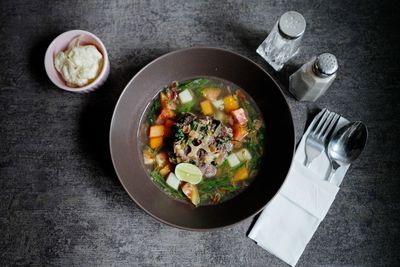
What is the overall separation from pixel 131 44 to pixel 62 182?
77cm

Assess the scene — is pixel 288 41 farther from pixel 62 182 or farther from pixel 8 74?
pixel 8 74

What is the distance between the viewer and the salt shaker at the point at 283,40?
5.72 ft

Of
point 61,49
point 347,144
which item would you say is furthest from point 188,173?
point 61,49

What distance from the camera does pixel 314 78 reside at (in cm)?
171

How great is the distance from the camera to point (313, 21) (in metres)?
1.98

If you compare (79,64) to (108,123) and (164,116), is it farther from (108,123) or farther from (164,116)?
(164,116)

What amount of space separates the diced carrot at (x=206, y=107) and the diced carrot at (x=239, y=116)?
0.39 feet

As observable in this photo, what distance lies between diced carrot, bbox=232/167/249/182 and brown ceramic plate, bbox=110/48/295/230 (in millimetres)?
53

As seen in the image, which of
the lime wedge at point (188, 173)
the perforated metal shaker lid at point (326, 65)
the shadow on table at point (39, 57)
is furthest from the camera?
the shadow on table at point (39, 57)

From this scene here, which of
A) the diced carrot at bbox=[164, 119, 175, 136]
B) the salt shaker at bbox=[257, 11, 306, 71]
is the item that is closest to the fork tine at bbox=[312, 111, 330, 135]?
the salt shaker at bbox=[257, 11, 306, 71]

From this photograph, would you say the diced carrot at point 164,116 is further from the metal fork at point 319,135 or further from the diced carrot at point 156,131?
the metal fork at point 319,135

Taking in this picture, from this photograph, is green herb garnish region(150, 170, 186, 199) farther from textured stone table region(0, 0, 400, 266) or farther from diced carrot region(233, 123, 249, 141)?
diced carrot region(233, 123, 249, 141)

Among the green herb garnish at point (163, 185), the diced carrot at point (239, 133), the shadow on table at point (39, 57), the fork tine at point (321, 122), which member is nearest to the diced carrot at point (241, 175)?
the diced carrot at point (239, 133)

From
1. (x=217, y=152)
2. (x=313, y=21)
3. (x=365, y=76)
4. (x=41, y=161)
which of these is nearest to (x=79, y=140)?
(x=41, y=161)
